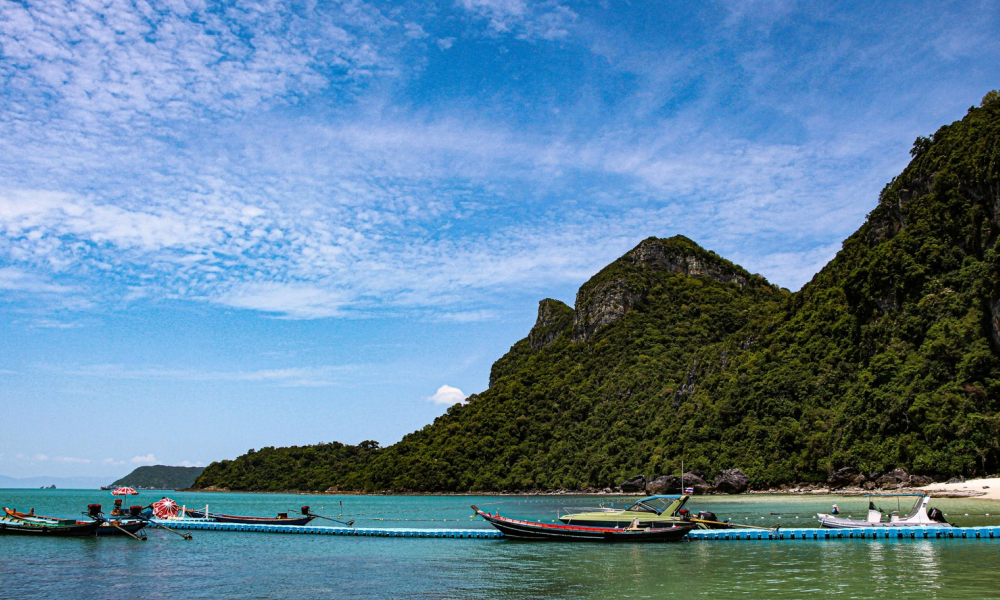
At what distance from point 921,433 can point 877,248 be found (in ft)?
130

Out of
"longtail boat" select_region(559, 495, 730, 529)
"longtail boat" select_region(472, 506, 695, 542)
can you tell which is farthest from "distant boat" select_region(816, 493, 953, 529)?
"longtail boat" select_region(472, 506, 695, 542)

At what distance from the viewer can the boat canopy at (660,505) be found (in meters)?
42.6

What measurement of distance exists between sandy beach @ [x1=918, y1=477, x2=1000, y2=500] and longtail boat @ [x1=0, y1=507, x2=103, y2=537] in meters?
72.2

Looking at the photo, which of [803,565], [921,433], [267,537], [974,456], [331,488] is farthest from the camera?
[331,488]

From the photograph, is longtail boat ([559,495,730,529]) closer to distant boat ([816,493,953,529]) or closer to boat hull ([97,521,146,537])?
distant boat ([816,493,953,529])

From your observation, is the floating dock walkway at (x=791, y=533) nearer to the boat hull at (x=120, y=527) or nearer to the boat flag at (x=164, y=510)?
the boat hull at (x=120, y=527)

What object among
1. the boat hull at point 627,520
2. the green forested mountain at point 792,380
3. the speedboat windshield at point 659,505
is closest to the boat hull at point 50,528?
the boat hull at point 627,520

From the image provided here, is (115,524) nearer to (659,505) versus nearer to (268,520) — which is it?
(268,520)

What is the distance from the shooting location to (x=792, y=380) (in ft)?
381

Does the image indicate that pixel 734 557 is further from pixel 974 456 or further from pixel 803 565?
pixel 974 456

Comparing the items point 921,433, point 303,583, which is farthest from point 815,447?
point 303,583

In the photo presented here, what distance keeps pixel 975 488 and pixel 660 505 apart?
43.6m

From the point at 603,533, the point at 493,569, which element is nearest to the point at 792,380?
the point at 603,533

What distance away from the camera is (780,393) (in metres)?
116
